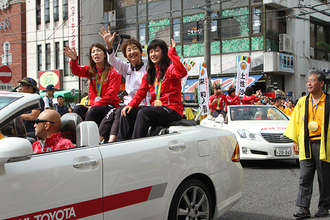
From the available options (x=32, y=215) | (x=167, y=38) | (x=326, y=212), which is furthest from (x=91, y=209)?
(x=167, y=38)

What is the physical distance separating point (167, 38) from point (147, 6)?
3136 mm

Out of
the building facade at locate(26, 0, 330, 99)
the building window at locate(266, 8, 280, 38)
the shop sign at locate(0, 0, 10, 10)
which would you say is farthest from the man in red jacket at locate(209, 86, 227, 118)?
the shop sign at locate(0, 0, 10, 10)

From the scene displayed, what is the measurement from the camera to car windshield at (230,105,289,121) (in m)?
9.52

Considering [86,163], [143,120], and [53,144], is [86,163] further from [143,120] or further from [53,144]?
[143,120]

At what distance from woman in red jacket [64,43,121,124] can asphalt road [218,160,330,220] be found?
2079mm

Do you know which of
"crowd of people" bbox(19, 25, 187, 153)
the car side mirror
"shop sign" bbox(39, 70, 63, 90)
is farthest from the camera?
"shop sign" bbox(39, 70, 63, 90)

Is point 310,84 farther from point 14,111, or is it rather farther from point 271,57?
point 271,57

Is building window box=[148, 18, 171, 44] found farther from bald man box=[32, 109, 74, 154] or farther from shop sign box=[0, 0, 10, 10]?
bald man box=[32, 109, 74, 154]

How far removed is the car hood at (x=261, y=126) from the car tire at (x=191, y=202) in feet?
16.2

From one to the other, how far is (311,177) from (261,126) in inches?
157

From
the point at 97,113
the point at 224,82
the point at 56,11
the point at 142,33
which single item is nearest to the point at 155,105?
the point at 97,113

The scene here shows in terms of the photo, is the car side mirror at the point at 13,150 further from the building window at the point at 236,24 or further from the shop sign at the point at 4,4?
the shop sign at the point at 4,4

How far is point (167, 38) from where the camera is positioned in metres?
27.0

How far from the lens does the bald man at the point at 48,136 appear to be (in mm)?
3105
